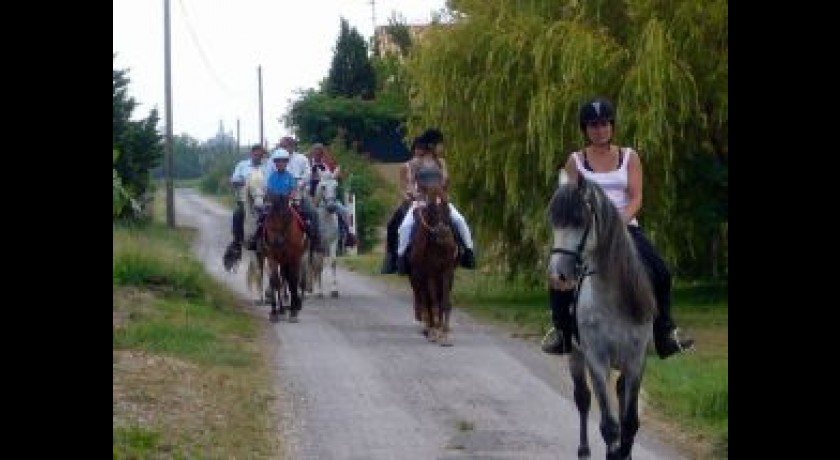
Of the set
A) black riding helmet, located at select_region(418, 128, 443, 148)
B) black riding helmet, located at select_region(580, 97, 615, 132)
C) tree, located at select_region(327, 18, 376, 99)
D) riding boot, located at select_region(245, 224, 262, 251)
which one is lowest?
riding boot, located at select_region(245, 224, 262, 251)

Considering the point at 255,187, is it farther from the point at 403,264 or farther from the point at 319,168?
the point at 403,264

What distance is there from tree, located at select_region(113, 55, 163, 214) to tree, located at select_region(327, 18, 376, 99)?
50.6ft

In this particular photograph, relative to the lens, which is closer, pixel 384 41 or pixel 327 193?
pixel 327 193

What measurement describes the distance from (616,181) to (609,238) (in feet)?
1.76

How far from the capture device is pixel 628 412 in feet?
36.5

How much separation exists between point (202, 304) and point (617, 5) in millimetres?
7496

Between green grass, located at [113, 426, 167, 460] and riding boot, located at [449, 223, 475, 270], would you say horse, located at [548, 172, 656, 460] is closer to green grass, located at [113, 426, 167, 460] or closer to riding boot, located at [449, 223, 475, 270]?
green grass, located at [113, 426, 167, 460]

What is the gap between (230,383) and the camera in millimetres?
15797

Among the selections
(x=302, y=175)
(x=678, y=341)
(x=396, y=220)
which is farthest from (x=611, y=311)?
(x=302, y=175)

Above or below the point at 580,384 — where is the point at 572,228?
above

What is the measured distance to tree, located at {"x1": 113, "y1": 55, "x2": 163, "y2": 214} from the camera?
44534 mm

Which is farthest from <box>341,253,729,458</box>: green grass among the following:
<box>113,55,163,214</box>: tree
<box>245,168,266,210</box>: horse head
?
<box>113,55,163,214</box>: tree

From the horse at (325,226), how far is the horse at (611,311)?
14.1m
